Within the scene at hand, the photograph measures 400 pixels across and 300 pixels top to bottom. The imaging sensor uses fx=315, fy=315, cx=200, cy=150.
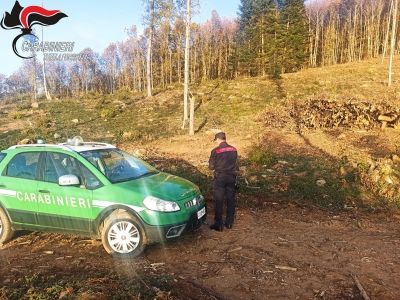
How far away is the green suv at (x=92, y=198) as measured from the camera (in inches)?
181

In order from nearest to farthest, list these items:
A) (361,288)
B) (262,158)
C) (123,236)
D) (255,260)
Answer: (361,288) → (255,260) → (123,236) → (262,158)

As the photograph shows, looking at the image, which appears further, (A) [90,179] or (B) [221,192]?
(B) [221,192]

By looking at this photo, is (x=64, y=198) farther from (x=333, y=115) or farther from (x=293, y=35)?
(x=293, y=35)

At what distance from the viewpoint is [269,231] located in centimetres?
586

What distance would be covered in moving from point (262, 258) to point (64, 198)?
3.11 metres

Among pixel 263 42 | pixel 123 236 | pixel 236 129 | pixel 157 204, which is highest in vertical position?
pixel 263 42

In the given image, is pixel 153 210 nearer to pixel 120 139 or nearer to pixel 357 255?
pixel 357 255

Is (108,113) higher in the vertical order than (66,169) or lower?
lower

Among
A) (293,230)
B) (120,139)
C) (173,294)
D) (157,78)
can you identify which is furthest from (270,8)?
(173,294)

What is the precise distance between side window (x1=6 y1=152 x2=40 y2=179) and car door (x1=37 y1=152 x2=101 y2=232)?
0.26m

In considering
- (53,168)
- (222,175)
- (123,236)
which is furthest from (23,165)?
(222,175)

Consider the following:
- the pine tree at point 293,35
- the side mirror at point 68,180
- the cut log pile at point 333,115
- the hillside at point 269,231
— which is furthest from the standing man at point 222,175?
the pine tree at point 293,35

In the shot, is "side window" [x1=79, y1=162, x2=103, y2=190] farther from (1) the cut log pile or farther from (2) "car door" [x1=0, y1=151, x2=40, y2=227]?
(1) the cut log pile

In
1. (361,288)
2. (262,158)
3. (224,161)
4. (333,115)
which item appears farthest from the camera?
(333,115)
